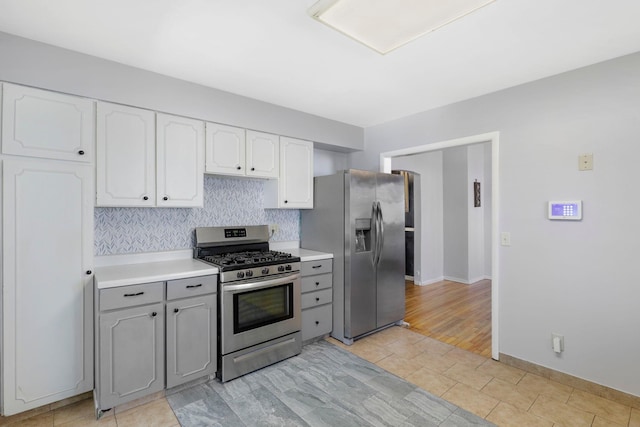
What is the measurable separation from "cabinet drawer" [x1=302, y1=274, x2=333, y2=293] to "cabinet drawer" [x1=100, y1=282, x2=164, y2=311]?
1.33 metres

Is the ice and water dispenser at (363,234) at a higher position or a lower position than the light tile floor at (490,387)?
higher

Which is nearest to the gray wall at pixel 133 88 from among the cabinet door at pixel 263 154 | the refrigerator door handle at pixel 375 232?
the cabinet door at pixel 263 154

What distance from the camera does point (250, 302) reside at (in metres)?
2.61

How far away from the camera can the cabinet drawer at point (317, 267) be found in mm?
3084

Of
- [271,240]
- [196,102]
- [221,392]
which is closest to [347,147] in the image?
[271,240]

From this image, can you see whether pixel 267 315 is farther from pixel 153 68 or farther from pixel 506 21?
pixel 506 21

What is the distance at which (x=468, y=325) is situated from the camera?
3.70m

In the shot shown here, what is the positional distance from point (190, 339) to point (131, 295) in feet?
1.84

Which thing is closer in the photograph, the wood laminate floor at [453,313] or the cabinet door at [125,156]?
the cabinet door at [125,156]

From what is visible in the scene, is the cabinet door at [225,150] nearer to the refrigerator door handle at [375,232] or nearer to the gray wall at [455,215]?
the refrigerator door handle at [375,232]

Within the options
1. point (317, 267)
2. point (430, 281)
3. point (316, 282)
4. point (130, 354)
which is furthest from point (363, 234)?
point (430, 281)

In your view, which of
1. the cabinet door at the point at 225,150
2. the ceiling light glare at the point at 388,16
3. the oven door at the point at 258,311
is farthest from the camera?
the cabinet door at the point at 225,150

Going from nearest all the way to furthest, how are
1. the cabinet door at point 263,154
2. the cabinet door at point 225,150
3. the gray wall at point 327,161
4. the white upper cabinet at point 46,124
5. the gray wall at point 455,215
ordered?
the white upper cabinet at point 46,124, the cabinet door at point 225,150, the cabinet door at point 263,154, the gray wall at point 327,161, the gray wall at point 455,215

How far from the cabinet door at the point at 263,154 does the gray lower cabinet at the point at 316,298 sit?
102 centimetres
